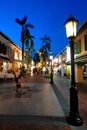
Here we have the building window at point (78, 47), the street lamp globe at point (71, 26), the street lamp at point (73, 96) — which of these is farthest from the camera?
the building window at point (78, 47)

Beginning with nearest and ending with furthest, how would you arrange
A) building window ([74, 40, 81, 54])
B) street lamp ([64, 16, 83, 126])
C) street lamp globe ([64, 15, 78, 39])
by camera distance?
street lamp ([64, 16, 83, 126])
street lamp globe ([64, 15, 78, 39])
building window ([74, 40, 81, 54])

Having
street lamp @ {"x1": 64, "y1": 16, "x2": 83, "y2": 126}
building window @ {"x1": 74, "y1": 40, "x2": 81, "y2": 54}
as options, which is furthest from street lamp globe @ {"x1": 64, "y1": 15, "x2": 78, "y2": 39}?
building window @ {"x1": 74, "y1": 40, "x2": 81, "y2": 54}

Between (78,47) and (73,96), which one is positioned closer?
(73,96)

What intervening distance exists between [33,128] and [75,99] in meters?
1.79

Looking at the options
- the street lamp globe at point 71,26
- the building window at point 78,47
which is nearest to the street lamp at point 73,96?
the street lamp globe at point 71,26

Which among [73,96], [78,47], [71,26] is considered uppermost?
[78,47]

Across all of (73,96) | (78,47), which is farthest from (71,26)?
(78,47)

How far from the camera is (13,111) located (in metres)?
8.18

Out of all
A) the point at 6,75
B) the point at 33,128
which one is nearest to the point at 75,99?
the point at 33,128

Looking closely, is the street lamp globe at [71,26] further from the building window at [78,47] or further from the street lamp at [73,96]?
the building window at [78,47]

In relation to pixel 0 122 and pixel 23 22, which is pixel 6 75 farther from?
pixel 0 122

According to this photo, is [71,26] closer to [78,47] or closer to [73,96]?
[73,96]

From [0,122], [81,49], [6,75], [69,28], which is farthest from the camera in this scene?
[6,75]

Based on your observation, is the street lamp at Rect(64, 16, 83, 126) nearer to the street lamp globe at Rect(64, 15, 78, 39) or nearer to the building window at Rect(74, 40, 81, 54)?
the street lamp globe at Rect(64, 15, 78, 39)
